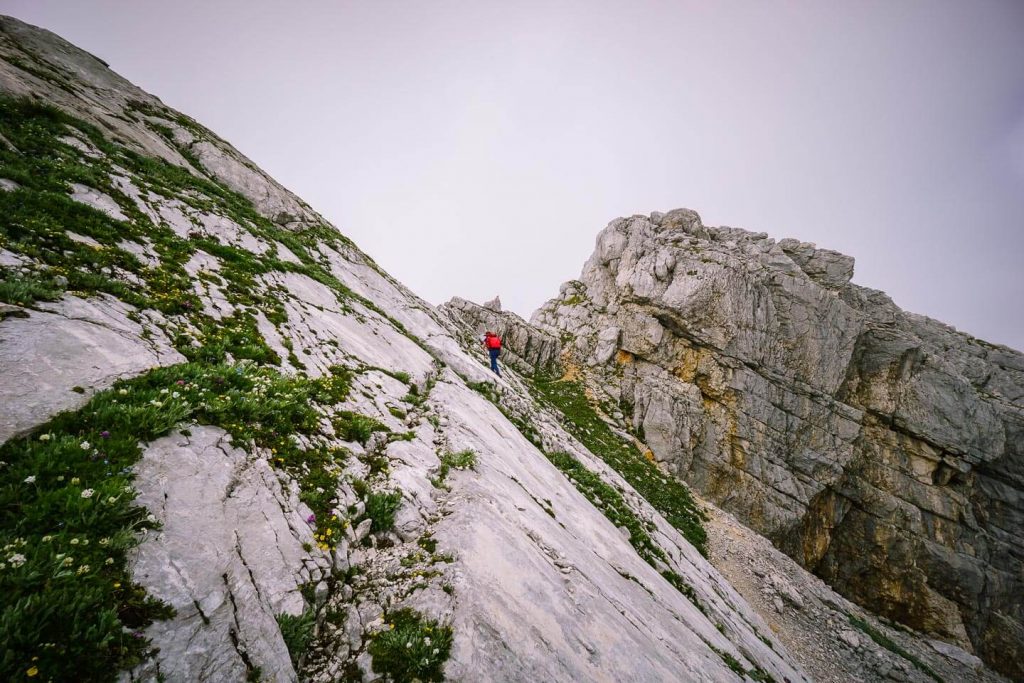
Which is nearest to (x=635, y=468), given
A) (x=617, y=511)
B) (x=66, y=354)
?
(x=617, y=511)

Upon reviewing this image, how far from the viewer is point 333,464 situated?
7.01m

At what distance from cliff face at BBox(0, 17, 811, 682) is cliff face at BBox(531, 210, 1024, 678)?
27.8 m

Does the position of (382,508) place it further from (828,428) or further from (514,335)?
(828,428)

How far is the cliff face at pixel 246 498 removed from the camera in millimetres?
3717

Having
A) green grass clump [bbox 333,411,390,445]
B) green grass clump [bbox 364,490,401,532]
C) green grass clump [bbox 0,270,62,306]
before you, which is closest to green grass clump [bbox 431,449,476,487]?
green grass clump [bbox 364,490,401,532]

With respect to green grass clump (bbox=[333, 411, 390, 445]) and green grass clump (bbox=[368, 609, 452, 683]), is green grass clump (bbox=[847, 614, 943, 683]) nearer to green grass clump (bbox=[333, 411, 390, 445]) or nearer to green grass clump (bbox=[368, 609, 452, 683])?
green grass clump (bbox=[368, 609, 452, 683])

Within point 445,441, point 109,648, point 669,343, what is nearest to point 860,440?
point 669,343

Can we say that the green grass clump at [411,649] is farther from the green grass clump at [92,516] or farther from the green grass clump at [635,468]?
the green grass clump at [635,468]

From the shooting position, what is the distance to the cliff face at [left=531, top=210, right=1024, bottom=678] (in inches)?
1399

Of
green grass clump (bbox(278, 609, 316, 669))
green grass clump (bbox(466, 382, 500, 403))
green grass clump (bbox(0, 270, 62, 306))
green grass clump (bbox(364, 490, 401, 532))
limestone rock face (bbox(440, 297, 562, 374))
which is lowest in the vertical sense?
green grass clump (bbox(278, 609, 316, 669))

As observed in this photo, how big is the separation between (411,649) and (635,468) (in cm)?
2888

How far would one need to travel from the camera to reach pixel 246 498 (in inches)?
209

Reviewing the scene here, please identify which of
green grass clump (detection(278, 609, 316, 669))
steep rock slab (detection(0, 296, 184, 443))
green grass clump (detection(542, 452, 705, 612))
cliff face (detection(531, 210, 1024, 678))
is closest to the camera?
green grass clump (detection(278, 609, 316, 669))

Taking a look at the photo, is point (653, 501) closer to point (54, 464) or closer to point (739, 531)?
point (739, 531)
